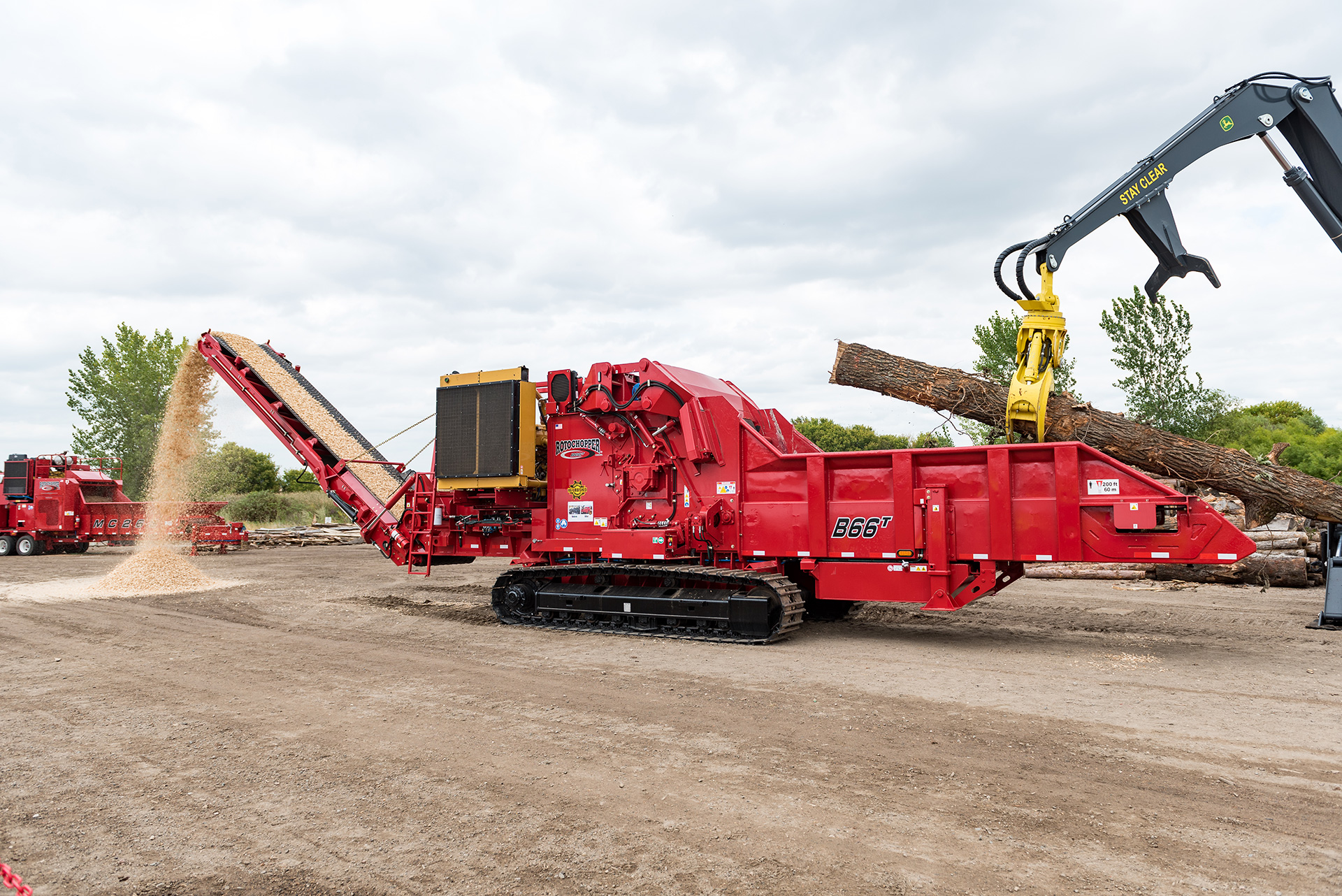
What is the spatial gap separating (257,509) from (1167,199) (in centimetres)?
3380

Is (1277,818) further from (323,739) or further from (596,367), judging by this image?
(596,367)

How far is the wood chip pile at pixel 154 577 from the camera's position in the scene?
543 inches

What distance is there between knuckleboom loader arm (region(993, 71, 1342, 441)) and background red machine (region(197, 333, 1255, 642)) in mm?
1202

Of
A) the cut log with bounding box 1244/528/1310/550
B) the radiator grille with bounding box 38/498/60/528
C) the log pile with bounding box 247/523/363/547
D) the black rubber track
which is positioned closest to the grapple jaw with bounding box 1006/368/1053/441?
the black rubber track

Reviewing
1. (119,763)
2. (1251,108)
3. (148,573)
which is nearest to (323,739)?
(119,763)

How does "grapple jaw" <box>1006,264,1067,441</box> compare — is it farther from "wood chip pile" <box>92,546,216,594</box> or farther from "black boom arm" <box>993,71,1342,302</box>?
"wood chip pile" <box>92,546,216,594</box>

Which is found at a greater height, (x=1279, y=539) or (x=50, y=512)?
(x=50, y=512)

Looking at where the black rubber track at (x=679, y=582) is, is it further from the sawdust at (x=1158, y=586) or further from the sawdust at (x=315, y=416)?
the sawdust at (x=1158, y=586)

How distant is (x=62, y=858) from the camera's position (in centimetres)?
335

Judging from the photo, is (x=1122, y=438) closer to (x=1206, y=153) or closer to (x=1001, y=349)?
(x=1206, y=153)

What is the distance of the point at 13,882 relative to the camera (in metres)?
2.75

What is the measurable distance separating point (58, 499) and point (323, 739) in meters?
23.4

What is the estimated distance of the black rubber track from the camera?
8.49 meters

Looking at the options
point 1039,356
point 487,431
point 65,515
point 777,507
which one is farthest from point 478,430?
point 65,515
